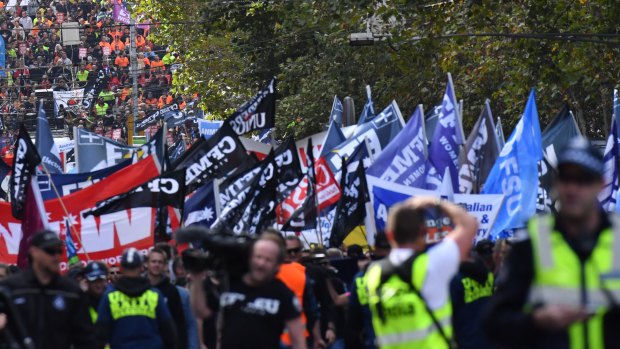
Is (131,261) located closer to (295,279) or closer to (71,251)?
(295,279)

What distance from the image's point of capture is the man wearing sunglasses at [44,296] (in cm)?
828

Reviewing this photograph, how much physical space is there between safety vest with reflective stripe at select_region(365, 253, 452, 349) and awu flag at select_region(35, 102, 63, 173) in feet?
45.3

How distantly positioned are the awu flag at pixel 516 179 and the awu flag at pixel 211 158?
2.93 metres

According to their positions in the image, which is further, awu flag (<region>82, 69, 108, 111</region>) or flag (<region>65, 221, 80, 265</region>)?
awu flag (<region>82, 69, 108, 111</region>)

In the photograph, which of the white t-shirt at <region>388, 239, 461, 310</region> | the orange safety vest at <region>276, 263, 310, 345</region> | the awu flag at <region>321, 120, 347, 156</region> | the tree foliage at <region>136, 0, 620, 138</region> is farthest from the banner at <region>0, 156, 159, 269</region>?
the white t-shirt at <region>388, 239, 461, 310</region>

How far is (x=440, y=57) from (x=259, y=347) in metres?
23.7

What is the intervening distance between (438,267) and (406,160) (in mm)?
10470

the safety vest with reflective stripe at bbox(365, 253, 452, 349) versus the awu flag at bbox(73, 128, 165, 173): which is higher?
the safety vest with reflective stripe at bbox(365, 253, 452, 349)

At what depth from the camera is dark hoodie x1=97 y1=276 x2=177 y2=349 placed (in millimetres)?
9906

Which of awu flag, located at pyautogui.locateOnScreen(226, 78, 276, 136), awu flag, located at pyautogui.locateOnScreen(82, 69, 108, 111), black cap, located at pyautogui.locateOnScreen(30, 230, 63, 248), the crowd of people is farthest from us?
the crowd of people

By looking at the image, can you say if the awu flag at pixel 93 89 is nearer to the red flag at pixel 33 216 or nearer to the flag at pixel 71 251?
the flag at pixel 71 251

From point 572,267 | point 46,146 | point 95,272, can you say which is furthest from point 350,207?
point 572,267

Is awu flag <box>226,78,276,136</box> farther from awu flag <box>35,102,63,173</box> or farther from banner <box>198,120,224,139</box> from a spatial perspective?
banner <box>198,120,224,139</box>

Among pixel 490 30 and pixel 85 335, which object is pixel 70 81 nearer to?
pixel 490 30
